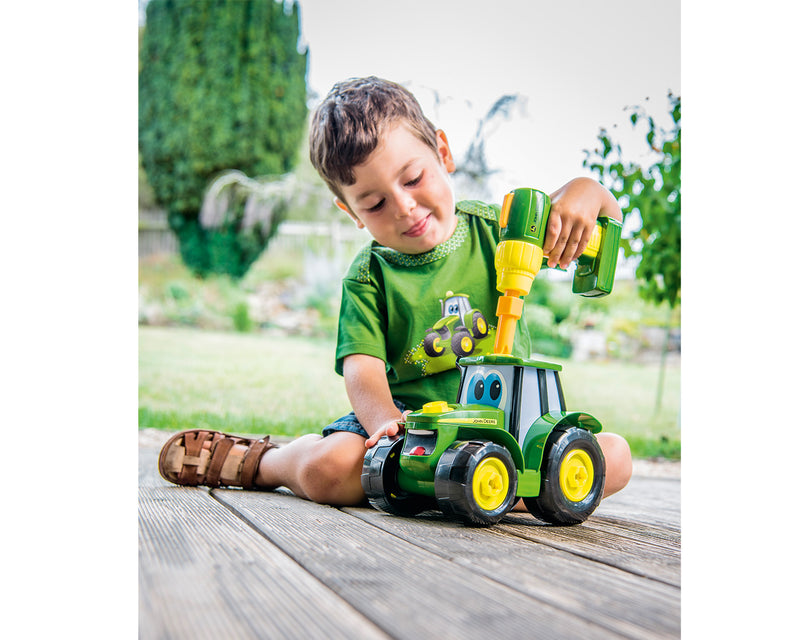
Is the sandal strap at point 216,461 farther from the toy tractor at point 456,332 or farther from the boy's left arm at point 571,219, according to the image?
the boy's left arm at point 571,219

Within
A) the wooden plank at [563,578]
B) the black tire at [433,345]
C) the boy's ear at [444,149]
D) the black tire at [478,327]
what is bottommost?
the wooden plank at [563,578]

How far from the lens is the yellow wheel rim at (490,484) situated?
0.86 m

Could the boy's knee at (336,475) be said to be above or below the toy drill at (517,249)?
below

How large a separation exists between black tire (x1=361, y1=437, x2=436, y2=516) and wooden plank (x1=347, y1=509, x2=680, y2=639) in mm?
111

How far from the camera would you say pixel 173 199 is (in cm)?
452

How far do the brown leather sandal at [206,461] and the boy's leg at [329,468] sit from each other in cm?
13

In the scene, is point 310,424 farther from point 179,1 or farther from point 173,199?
point 179,1

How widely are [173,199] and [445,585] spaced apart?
437cm

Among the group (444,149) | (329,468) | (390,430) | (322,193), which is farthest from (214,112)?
(390,430)

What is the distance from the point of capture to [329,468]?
116 cm

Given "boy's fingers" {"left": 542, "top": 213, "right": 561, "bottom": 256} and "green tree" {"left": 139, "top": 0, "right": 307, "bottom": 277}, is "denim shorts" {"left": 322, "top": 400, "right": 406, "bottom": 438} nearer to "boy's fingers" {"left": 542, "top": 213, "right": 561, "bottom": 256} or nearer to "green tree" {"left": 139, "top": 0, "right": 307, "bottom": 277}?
"boy's fingers" {"left": 542, "top": 213, "right": 561, "bottom": 256}

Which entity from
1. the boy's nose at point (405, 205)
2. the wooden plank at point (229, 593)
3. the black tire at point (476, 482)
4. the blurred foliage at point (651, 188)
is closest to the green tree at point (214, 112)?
the blurred foliage at point (651, 188)

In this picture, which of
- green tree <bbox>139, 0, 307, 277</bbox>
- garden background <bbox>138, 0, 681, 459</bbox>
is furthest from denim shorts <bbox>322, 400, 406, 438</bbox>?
green tree <bbox>139, 0, 307, 277</bbox>
